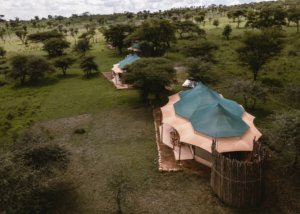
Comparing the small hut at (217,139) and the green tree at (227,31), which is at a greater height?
the green tree at (227,31)

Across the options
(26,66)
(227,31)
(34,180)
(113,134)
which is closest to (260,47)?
(113,134)

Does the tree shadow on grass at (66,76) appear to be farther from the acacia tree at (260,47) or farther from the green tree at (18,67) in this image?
the acacia tree at (260,47)

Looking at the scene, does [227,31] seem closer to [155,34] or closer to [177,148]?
[155,34]

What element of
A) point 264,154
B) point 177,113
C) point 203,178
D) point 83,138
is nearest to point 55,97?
point 83,138

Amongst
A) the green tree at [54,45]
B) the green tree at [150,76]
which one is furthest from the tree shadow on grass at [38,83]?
the green tree at [150,76]

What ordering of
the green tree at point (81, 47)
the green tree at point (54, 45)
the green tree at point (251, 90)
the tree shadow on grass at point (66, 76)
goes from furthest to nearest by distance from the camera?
the green tree at point (81, 47), the green tree at point (54, 45), the tree shadow on grass at point (66, 76), the green tree at point (251, 90)

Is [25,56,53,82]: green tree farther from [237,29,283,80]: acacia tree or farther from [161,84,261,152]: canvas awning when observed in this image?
[237,29,283,80]: acacia tree
